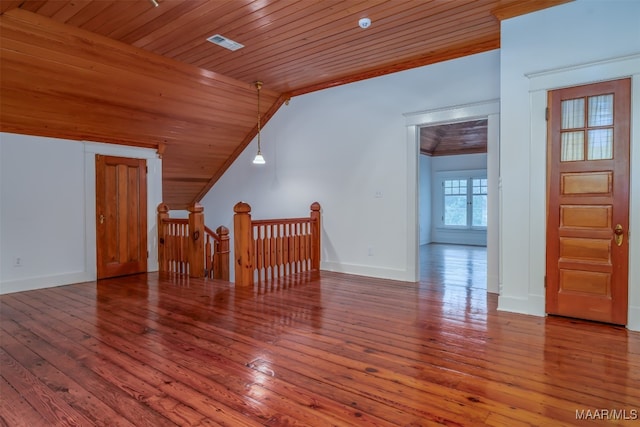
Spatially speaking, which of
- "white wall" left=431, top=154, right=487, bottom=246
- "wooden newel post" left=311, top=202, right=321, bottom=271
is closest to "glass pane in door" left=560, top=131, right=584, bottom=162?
"wooden newel post" left=311, top=202, right=321, bottom=271

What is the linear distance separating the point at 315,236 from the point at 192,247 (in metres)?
1.93

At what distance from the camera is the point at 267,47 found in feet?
14.4

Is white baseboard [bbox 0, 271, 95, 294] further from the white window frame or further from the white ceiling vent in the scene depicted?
the white window frame

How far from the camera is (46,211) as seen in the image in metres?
5.05

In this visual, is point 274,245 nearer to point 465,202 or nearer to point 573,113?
point 573,113

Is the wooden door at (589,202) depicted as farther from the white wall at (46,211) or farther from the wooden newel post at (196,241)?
the white wall at (46,211)

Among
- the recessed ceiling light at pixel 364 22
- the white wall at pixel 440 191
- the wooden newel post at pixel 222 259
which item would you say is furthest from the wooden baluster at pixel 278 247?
the white wall at pixel 440 191

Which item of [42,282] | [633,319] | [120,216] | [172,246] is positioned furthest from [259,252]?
[633,319]

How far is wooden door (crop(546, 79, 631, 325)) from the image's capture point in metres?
3.23

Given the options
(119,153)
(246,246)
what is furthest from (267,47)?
(119,153)

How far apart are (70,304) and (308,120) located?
4.27 m

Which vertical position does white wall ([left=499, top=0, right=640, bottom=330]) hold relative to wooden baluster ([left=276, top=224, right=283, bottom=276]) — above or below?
above

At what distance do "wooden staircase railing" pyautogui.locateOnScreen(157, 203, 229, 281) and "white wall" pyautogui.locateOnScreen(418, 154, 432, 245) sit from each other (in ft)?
20.0

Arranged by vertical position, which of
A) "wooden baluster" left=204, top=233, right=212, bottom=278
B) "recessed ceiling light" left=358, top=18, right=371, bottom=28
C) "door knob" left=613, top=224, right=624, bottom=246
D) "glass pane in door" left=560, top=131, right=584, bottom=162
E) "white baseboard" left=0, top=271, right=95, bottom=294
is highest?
"recessed ceiling light" left=358, top=18, right=371, bottom=28
